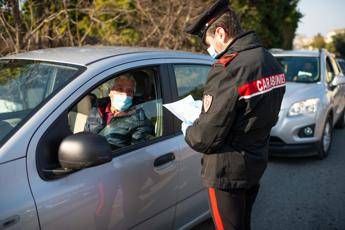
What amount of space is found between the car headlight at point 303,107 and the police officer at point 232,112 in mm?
3705

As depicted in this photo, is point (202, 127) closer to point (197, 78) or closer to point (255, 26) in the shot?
point (197, 78)

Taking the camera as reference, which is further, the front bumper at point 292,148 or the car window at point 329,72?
the car window at point 329,72

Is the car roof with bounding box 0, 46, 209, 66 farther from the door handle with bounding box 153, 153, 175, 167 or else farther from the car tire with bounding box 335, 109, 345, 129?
the car tire with bounding box 335, 109, 345, 129

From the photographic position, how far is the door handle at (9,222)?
1.96m

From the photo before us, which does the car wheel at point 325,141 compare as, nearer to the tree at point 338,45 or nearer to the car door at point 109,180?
the car door at point 109,180

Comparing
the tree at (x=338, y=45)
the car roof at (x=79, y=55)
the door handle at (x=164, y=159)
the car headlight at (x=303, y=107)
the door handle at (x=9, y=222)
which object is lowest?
the tree at (x=338, y=45)

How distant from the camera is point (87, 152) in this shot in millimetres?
2176

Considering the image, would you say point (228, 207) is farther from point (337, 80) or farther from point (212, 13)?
point (337, 80)

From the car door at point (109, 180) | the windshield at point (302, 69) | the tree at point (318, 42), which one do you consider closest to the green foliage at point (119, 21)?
the windshield at point (302, 69)

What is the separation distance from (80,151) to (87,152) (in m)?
0.04

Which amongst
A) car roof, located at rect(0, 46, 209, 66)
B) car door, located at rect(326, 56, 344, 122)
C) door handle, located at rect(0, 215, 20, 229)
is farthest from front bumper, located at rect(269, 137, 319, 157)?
door handle, located at rect(0, 215, 20, 229)

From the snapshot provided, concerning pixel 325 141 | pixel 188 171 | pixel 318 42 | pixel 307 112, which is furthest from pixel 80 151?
pixel 318 42

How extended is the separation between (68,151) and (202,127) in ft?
2.31

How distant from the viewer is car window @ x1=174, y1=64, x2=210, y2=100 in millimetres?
3287
